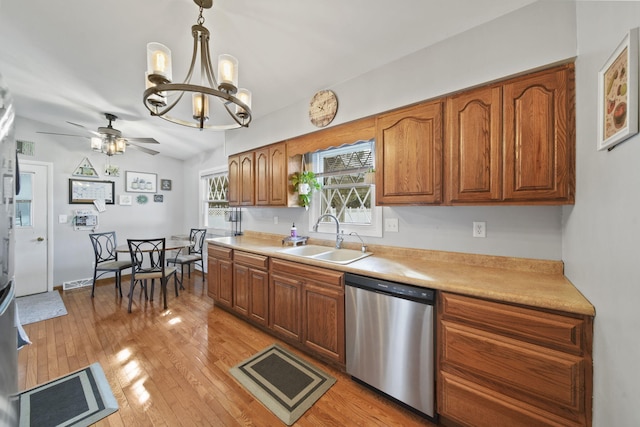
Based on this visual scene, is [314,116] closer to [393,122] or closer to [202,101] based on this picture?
[393,122]

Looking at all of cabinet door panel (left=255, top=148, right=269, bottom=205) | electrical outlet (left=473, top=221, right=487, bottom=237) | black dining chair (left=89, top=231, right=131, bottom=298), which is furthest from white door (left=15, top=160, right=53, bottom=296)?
electrical outlet (left=473, top=221, right=487, bottom=237)

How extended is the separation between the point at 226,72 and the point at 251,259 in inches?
69.9

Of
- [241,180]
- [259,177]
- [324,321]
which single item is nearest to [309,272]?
[324,321]

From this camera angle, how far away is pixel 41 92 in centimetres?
284

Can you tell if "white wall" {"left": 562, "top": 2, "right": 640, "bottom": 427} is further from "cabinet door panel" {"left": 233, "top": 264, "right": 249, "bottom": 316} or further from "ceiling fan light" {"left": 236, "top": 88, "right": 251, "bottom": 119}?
"cabinet door panel" {"left": 233, "top": 264, "right": 249, "bottom": 316}

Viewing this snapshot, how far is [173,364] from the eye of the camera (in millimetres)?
2039

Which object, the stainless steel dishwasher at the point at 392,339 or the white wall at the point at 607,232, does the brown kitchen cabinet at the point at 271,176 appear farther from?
the white wall at the point at 607,232

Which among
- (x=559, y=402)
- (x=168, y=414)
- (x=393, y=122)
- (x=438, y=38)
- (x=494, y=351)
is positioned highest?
(x=438, y=38)

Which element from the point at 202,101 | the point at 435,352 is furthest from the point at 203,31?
the point at 435,352

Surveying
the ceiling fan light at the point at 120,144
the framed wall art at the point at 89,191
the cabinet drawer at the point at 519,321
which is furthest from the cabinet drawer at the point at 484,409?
the framed wall art at the point at 89,191

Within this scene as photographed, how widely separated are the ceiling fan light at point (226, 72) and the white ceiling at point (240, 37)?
0.38 m

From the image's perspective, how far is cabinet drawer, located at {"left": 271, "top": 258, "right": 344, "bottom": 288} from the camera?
187 cm

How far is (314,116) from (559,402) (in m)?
2.67

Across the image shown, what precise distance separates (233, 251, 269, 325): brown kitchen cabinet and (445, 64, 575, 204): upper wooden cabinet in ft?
6.08
